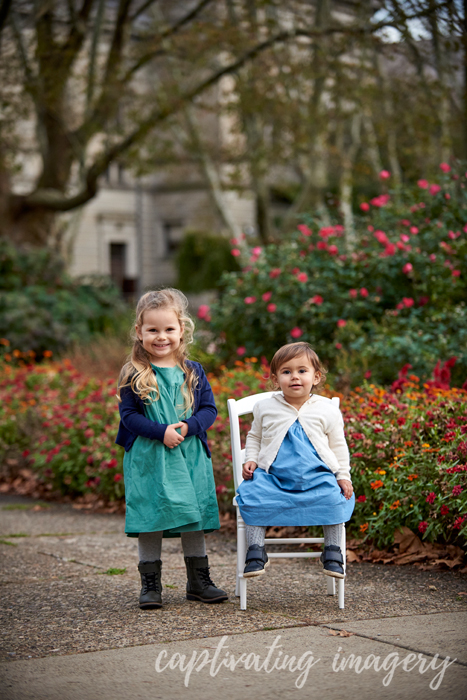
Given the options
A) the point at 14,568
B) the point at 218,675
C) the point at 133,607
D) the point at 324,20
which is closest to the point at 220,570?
the point at 133,607

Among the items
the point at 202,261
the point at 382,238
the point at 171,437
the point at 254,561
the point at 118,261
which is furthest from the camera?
the point at 118,261

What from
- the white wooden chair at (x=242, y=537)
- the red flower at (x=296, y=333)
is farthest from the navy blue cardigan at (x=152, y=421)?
the red flower at (x=296, y=333)

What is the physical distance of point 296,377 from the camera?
384cm

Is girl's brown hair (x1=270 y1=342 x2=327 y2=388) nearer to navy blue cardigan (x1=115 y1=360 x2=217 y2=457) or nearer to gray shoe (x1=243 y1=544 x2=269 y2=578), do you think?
navy blue cardigan (x1=115 y1=360 x2=217 y2=457)

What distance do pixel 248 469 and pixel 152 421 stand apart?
49cm

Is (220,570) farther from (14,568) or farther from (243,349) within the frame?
(243,349)

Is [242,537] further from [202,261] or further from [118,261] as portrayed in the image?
[118,261]

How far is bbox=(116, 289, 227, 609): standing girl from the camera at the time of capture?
150 inches

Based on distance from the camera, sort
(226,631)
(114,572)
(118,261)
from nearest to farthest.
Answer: (226,631) < (114,572) < (118,261)

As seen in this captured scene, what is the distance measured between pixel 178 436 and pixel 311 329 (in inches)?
177

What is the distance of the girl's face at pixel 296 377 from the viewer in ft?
12.6

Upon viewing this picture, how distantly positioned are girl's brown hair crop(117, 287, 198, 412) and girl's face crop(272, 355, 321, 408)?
1.43 ft

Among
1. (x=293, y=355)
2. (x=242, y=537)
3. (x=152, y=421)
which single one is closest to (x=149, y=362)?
(x=152, y=421)

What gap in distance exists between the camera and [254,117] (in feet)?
56.4
